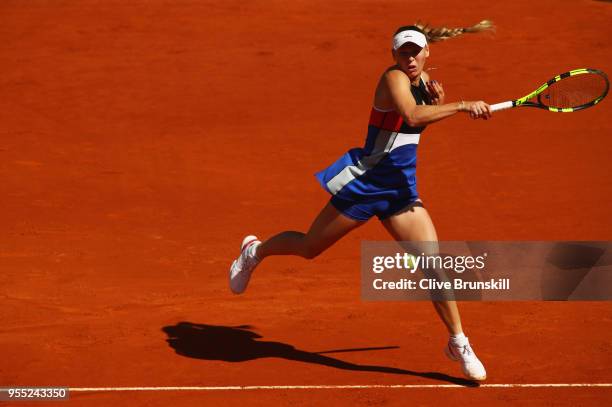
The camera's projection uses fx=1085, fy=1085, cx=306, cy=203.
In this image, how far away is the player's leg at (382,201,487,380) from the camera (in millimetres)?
7266

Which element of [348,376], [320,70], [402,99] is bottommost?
[348,376]

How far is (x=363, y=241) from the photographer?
10.6 m

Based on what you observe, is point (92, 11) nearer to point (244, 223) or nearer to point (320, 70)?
point (320, 70)

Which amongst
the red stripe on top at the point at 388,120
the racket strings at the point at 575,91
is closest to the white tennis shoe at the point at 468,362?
the red stripe on top at the point at 388,120

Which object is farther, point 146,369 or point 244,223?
point 244,223

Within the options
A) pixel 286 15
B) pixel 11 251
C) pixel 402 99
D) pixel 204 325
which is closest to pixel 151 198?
→ pixel 11 251

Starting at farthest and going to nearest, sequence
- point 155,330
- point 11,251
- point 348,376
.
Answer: point 11,251 < point 155,330 < point 348,376

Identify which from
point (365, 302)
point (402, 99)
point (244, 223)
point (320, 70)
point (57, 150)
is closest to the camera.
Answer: point (402, 99)

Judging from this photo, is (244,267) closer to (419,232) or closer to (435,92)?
(419,232)

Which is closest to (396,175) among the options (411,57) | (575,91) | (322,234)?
(322,234)

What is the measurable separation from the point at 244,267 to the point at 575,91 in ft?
9.22

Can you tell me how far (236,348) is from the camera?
323 inches

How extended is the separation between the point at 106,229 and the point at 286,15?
7.58 metres

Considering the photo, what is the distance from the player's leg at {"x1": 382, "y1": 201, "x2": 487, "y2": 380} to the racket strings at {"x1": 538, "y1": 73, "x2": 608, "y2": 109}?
1.39 metres
